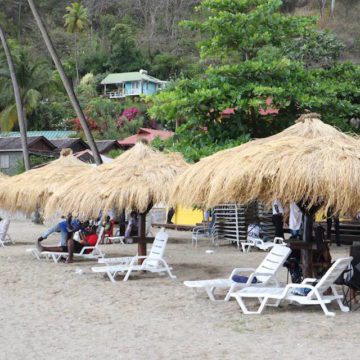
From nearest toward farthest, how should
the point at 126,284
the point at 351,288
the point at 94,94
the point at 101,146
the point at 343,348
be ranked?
the point at 343,348
the point at 351,288
the point at 126,284
the point at 101,146
the point at 94,94

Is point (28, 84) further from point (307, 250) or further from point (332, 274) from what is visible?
point (332, 274)

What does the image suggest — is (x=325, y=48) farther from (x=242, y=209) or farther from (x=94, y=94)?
(x=94, y=94)

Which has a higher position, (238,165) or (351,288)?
(238,165)

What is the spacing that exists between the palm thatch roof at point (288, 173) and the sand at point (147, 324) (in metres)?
1.46

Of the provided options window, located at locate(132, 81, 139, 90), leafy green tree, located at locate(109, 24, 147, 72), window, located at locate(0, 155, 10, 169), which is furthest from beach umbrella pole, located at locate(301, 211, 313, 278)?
leafy green tree, located at locate(109, 24, 147, 72)

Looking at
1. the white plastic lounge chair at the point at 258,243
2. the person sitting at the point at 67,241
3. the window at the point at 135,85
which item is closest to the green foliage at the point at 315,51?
the white plastic lounge chair at the point at 258,243

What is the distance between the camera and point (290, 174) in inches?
343

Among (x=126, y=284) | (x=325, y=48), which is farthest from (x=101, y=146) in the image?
(x=126, y=284)

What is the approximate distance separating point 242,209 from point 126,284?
871 cm

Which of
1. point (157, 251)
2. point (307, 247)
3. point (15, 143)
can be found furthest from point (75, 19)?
point (307, 247)

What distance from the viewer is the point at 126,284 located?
11.8 m

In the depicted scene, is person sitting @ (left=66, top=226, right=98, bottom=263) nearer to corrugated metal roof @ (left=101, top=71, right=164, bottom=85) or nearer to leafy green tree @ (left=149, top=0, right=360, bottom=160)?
leafy green tree @ (left=149, top=0, right=360, bottom=160)

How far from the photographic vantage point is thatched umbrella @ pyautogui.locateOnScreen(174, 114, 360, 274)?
862cm

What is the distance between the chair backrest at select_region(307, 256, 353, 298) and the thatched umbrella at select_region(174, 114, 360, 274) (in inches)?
25.3
